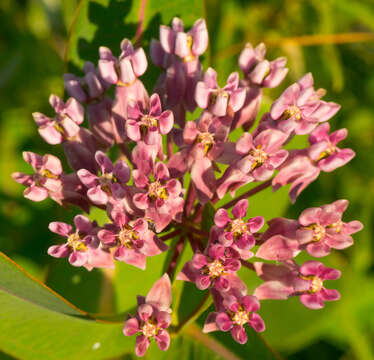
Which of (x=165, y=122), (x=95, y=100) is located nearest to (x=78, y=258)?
(x=165, y=122)

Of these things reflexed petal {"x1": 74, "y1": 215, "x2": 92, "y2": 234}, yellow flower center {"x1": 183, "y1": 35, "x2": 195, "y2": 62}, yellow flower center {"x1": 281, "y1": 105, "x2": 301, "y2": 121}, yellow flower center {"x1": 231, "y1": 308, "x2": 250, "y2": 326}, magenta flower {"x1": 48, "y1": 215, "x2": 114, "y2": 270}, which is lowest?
yellow flower center {"x1": 231, "y1": 308, "x2": 250, "y2": 326}

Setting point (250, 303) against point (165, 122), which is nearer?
point (250, 303)

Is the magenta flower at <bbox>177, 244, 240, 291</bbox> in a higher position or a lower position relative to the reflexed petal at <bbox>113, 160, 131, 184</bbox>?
lower

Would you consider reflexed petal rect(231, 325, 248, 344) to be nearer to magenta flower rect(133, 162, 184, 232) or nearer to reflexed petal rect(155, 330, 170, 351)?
reflexed petal rect(155, 330, 170, 351)

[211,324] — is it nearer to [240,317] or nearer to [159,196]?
[240,317]

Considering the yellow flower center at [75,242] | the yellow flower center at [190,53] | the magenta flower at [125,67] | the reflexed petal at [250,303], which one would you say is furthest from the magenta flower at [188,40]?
the reflexed petal at [250,303]

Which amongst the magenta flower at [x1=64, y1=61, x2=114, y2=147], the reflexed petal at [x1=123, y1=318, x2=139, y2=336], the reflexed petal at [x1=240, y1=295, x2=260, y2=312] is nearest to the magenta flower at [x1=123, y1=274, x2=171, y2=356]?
the reflexed petal at [x1=123, y1=318, x2=139, y2=336]

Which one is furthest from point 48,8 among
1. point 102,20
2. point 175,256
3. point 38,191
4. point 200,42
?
point 175,256
